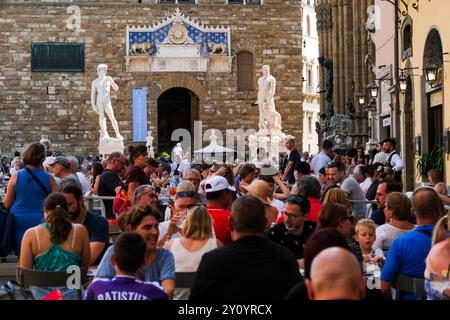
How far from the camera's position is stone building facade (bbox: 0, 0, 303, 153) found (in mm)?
40469

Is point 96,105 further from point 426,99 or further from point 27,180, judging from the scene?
point 27,180

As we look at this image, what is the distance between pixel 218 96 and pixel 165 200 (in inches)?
1068

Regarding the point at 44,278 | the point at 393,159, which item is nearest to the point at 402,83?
the point at 393,159

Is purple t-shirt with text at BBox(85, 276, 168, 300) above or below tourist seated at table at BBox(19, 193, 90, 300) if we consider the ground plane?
below

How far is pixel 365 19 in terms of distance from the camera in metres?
30.7

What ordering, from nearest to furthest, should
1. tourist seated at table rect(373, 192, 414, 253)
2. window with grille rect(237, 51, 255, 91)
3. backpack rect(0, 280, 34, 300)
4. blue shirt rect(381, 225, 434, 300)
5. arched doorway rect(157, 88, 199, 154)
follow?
backpack rect(0, 280, 34, 300) → blue shirt rect(381, 225, 434, 300) → tourist seated at table rect(373, 192, 414, 253) → window with grille rect(237, 51, 255, 91) → arched doorway rect(157, 88, 199, 154)

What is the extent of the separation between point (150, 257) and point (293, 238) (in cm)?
142

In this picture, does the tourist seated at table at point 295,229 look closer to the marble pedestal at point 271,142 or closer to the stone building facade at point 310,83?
the marble pedestal at point 271,142

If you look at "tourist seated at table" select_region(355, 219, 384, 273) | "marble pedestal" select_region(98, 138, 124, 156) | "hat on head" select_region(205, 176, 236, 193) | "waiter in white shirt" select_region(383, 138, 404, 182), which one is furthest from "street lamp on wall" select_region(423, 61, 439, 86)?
"marble pedestal" select_region(98, 138, 124, 156)

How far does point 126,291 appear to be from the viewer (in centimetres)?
585

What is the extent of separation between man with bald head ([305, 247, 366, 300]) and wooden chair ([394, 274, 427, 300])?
2.27m

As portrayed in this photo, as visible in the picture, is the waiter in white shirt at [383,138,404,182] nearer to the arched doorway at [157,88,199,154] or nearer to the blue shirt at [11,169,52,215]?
the blue shirt at [11,169,52,215]

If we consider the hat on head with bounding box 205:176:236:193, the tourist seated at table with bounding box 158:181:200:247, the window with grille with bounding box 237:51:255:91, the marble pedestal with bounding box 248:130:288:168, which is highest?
the window with grille with bounding box 237:51:255:91
